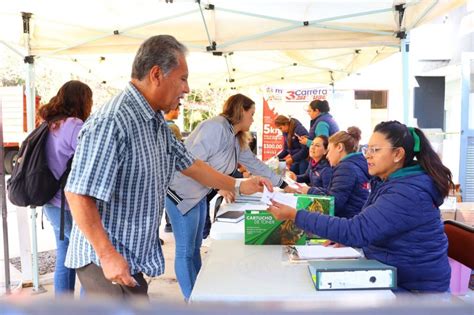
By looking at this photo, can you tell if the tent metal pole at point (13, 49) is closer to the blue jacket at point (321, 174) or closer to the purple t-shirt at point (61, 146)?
the purple t-shirt at point (61, 146)

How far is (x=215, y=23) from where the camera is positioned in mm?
3947

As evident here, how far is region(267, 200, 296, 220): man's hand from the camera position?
6.31ft

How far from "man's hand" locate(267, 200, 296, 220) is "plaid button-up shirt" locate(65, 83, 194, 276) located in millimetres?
524

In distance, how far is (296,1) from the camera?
3.57 metres

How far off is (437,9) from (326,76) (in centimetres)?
500

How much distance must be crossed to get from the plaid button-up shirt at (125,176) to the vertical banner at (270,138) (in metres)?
7.06

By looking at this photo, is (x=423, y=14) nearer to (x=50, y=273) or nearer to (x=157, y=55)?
(x=157, y=55)

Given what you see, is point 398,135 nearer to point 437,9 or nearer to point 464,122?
point 437,9

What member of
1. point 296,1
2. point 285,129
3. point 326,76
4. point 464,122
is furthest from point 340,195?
point 326,76

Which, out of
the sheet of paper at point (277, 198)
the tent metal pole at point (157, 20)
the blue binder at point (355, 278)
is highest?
the tent metal pole at point (157, 20)

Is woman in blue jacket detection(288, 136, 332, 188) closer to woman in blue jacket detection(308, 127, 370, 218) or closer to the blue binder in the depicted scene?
woman in blue jacket detection(308, 127, 370, 218)

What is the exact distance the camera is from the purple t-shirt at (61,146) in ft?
8.43

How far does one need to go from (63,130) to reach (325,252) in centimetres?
162

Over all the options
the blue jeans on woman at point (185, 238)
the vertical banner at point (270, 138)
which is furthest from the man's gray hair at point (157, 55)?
the vertical banner at point (270, 138)
